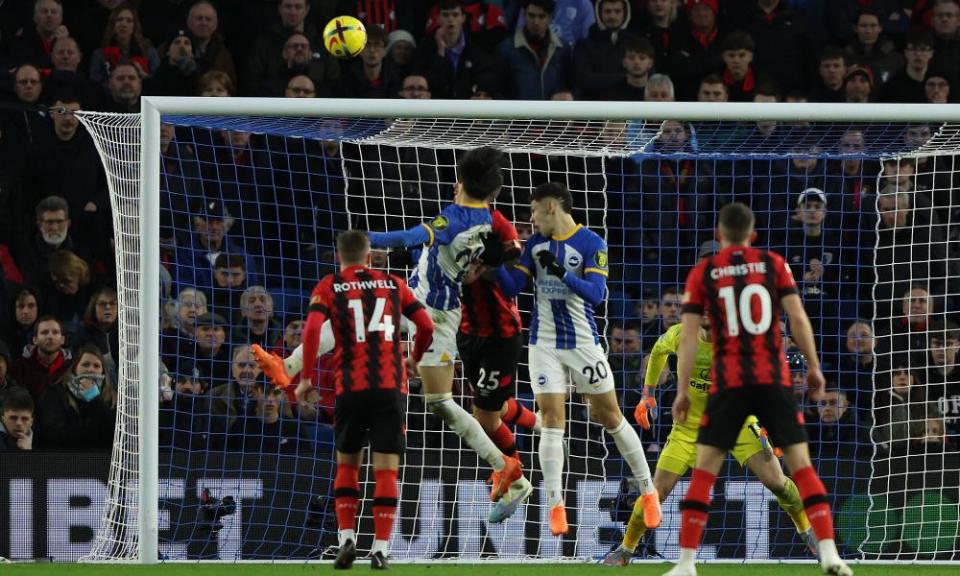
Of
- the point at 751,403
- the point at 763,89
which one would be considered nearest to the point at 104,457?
the point at 751,403

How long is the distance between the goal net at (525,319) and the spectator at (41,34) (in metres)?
1.60

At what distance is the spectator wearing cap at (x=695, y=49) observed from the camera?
14484 millimetres

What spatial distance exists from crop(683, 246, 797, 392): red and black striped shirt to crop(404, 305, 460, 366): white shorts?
94.3 inches

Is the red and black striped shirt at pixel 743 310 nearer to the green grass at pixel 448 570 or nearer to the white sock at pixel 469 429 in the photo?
the green grass at pixel 448 570

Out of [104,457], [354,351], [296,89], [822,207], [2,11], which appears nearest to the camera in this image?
[354,351]

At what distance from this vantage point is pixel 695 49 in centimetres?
1482

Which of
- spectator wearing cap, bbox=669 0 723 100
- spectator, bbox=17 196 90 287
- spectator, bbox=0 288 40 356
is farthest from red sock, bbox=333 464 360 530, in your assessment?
spectator wearing cap, bbox=669 0 723 100

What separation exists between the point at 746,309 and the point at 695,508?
1018 millimetres

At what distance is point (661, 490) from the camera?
34.1 ft

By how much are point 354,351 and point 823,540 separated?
2.69 meters

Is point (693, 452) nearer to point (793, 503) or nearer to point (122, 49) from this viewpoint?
point (793, 503)

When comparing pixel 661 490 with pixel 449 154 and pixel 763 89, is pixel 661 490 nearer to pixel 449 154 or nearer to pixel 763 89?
pixel 449 154

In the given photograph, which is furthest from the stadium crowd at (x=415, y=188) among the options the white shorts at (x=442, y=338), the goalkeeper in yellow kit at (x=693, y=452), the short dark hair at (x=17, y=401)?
the goalkeeper in yellow kit at (x=693, y=452)

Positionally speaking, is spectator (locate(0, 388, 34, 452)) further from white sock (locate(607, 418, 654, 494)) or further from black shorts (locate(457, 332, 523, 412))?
white sock (locate(607, 418, 654, 494))
